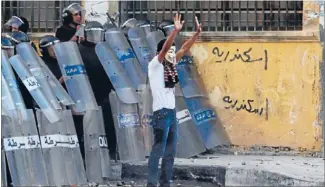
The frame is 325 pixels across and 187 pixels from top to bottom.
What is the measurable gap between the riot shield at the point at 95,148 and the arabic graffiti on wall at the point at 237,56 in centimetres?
202

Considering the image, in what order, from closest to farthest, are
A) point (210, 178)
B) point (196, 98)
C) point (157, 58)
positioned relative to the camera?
point (157, 58)
point (210, 178)
point (196, 98)

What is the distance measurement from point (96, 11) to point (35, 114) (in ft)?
8.12

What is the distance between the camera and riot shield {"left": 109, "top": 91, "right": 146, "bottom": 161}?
10.1 meters

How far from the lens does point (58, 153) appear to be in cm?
940

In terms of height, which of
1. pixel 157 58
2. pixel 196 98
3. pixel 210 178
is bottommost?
pixel 210 178

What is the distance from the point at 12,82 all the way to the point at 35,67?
12.9 inches

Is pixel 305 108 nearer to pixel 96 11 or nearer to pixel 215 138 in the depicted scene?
pixel 215 138

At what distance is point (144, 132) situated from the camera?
10.2 meters

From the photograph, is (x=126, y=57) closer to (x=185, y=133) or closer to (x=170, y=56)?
(x=185, y=133)

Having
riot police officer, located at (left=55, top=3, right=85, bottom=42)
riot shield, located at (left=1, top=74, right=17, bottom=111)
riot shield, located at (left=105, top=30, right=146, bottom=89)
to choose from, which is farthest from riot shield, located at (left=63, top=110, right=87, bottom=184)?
riot police officer, located at (left=55, top=3, right=85, bottom=42)

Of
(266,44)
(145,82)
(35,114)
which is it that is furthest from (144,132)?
(266,44)

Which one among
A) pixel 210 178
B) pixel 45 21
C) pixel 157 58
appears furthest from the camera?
pixel 45 21

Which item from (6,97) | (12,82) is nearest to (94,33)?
(12,82)

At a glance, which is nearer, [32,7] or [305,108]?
[305,108]
